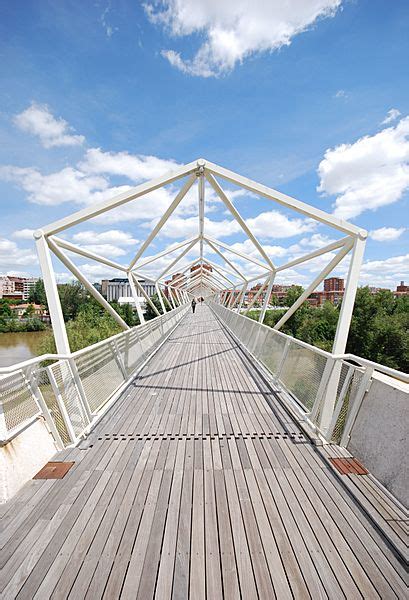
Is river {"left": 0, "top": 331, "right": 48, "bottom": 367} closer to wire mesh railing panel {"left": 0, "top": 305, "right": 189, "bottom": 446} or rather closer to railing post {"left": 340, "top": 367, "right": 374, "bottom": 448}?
wire mesh railing panel {"left": 0, "top": 305, "right": 189, "bottom": 446}

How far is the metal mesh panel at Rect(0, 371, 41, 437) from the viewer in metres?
2.79

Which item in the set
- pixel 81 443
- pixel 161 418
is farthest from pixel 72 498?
pixel 161 418

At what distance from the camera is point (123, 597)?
1806 mm

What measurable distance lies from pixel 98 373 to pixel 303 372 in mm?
3292

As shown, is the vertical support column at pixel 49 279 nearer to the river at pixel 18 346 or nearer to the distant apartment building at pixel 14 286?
the river at pixel 18 346

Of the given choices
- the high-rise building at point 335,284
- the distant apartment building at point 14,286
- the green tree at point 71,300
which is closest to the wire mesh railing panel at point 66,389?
the green tree at point 71,300

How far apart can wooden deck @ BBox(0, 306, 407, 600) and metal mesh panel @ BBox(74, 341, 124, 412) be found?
584mm

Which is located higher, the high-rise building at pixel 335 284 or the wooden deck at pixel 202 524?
the high-rise building at pixel 335 284

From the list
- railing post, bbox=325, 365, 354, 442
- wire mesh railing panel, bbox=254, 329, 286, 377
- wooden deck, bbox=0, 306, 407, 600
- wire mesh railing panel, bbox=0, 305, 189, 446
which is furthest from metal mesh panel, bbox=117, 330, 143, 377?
railing post, bbox=325, 365, 354, 442

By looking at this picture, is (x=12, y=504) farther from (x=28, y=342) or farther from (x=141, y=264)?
(x=28, y=342)

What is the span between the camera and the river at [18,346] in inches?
1404

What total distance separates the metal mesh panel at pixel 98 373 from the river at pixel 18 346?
2771cm

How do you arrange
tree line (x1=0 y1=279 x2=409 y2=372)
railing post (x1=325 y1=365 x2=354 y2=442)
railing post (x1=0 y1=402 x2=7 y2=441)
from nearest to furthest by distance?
railing post (x1=0 y1=402 x2=7 y2=441), railing post (x1=325 y1=365 x2=354 y2=442), tree line (x1=0 y1=279 x2=409 y2=372)

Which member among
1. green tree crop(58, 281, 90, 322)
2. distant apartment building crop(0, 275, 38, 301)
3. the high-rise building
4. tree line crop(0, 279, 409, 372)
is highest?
the high-rise building
